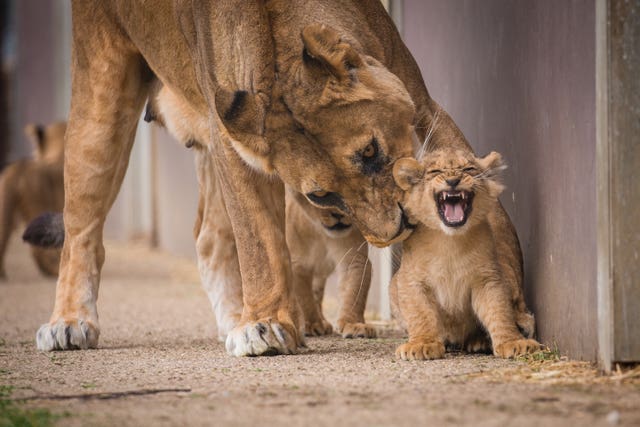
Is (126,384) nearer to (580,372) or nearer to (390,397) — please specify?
(390,397)

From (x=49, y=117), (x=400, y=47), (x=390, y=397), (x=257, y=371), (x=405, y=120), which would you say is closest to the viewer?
(x=390, y=397)

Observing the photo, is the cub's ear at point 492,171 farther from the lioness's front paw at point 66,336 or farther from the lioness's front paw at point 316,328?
the lioness's front paw at point 66,336

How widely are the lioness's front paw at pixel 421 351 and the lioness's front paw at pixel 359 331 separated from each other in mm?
840

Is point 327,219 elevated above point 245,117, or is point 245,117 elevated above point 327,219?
point 245,117

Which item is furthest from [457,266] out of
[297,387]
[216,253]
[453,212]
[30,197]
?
[30,197]

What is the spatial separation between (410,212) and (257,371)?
707 mm

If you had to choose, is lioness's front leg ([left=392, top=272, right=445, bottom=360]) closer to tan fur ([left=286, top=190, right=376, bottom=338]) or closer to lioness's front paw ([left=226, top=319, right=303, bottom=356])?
lioness's front paw ([left=226, top=319, right=303, bottom=356])

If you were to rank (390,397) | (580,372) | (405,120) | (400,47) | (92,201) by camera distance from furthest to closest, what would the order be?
(92,201) < (400,47) < (405,120) < (580,372) < (390,397)

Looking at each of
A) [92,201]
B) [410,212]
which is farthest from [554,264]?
[92,201]

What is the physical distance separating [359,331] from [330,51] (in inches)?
53.2

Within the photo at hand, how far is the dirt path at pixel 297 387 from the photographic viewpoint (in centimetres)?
261

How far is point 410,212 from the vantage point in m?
3.67

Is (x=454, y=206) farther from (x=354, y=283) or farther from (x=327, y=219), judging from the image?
(x=354, y=283)

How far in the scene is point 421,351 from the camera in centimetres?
359
